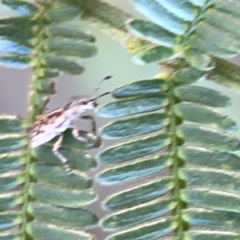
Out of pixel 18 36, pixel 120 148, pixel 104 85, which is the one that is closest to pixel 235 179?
pixel 120 148

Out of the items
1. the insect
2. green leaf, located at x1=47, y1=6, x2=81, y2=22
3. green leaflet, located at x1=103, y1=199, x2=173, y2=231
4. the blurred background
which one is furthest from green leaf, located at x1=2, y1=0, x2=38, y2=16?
the blurred background

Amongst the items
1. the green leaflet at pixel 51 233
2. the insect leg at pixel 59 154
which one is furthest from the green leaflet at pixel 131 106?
the green leaflet at pixel 51 233

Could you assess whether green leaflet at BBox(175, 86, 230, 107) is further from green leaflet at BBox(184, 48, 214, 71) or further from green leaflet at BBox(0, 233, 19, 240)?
green leaflet at BBox(0, 233, 19, 240)

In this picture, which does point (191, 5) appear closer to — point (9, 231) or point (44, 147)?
point (44, 147)

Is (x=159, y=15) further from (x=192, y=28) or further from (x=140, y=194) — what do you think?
(x=140, y=194)

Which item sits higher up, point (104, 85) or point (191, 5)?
point (104, 85)

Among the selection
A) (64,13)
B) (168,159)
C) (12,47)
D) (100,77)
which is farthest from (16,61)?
(100,77)

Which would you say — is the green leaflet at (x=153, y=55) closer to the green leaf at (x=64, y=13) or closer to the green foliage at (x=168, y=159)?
the green foliage at (x=168, y=159)
